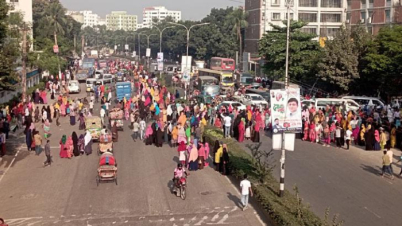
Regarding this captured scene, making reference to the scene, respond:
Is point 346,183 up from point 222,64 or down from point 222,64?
down

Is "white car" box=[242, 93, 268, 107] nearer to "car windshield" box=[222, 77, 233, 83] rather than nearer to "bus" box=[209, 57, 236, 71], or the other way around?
"car windshield" box=[222, 77, 233, 83]

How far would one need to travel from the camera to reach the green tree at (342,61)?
133ft

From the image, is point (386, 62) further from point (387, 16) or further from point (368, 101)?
point (387, 16)

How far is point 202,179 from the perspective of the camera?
1966 centimetres

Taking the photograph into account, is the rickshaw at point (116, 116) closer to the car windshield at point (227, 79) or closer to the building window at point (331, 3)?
the car windshield at point (227, 79)

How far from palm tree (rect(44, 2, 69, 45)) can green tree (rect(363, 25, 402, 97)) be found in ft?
161

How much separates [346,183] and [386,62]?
21.2 metres

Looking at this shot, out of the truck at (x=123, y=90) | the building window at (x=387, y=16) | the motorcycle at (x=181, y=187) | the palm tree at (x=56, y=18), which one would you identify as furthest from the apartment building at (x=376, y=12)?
the motorcycle at (x=181, y=187)

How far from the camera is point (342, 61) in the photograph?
132 ft

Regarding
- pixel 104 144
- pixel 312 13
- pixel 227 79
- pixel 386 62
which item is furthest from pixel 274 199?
pixel 312 13

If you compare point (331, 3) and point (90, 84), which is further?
point (331, 3)

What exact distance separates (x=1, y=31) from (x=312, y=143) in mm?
14933

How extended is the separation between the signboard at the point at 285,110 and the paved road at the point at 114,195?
2626mm

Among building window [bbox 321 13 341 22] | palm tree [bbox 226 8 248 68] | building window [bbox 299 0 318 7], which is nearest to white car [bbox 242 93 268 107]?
building window [bbox 299 0 318 7]
